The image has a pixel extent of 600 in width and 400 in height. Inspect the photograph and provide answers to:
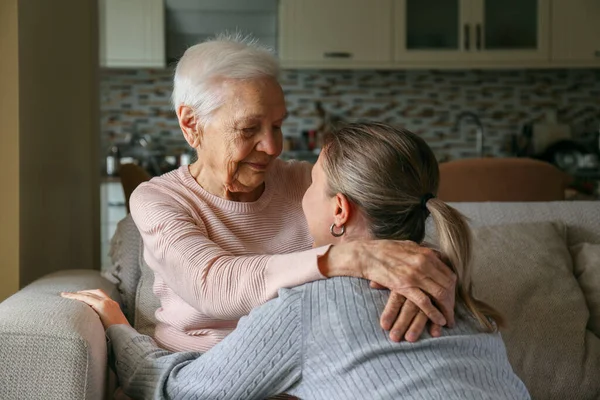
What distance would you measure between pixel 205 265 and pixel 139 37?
4.19m

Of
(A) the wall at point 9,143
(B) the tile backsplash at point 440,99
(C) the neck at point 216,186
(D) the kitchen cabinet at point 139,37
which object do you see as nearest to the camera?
(C) the neck at point 216,186

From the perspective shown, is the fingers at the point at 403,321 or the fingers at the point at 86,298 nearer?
the fingers at the point at 403,321

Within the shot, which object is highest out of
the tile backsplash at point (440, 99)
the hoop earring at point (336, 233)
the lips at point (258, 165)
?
the tile backsplash at point (440, 99)

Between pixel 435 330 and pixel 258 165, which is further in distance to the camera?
pixel 258 165

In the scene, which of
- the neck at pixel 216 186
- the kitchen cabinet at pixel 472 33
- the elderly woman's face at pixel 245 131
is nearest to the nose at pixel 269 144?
the elderly woman's face at pixel 245 131

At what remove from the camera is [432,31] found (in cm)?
559

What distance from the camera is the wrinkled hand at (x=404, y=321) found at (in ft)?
3.83

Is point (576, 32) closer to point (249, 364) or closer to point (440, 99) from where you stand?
point (440, 99)

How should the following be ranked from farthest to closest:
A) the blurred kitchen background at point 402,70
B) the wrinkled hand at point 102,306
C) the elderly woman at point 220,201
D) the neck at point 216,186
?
the blurred kitchen background at point 402,70 < the neck at point 216,186 < the wrinkled hand at point 102,306 < the elderly woman at point 220,201

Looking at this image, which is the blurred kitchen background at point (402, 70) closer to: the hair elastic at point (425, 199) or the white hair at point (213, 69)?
the white hair at point (213, 69)

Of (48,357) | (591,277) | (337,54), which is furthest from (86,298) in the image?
(337,54)

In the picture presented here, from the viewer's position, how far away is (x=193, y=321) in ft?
5.49

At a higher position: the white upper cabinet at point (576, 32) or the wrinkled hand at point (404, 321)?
the white upper cabinet at point (576, 32)

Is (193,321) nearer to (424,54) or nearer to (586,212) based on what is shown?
(586,212)
